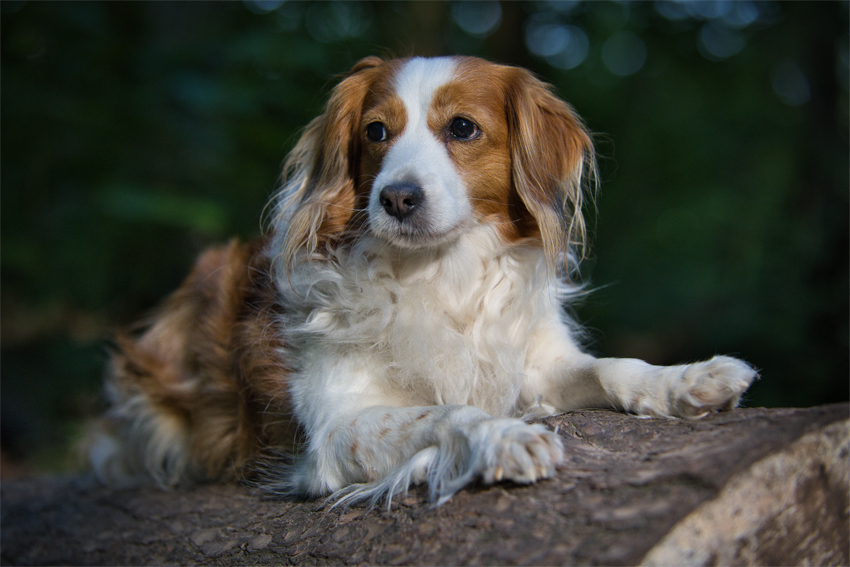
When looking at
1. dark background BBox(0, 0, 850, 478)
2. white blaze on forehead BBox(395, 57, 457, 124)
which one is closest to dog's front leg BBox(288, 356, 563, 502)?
white blaze on forehead BBox(395, 57, 457, 124)

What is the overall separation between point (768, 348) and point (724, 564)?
6.28 m

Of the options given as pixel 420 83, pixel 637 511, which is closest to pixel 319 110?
pixel 420 83

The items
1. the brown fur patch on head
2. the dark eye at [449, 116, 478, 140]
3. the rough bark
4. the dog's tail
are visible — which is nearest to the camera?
the rough bark

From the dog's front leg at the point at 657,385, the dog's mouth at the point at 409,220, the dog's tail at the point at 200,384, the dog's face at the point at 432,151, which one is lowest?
the dog's tail at the point at 200,384

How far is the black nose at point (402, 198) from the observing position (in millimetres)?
2561

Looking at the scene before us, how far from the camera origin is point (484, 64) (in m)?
3.04

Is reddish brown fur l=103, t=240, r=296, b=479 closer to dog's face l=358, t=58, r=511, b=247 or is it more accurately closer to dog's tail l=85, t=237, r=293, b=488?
dog's tail l=85, t=237, r=293, b=488

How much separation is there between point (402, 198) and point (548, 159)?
0.83 metres

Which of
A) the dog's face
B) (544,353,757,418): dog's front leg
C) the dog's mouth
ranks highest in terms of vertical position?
the dog's face

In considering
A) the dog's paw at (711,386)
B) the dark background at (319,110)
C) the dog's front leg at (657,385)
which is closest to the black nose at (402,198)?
the dog's front leg at (657,385)

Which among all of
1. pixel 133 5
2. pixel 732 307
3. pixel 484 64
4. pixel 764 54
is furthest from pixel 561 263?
pixel 764 54

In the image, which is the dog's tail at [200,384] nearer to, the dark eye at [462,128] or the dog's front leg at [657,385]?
the dark eye at [462,128]

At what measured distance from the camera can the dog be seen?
8.27 ft

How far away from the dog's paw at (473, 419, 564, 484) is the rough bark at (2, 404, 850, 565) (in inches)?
2.2
